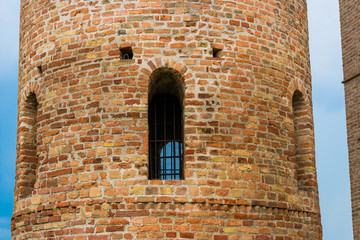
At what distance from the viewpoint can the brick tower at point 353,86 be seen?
53.1 ft

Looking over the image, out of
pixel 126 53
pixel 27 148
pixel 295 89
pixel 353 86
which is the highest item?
pixel 353 86

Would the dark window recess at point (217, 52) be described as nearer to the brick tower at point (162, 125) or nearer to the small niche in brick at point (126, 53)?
the brick tower at point (162, 125)

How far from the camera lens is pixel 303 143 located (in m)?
9.70

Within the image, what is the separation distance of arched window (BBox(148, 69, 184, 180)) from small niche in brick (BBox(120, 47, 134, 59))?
2.29 ft

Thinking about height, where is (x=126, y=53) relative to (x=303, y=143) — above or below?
above

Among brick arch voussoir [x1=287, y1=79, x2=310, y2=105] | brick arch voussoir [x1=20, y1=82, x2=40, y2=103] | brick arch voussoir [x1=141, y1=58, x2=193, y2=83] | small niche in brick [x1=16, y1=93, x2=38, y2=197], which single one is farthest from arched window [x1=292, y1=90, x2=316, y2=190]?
small niche in brick [x1=16, y1=93, x2=38, y2=197]

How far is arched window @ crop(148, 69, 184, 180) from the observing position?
29.5 ft

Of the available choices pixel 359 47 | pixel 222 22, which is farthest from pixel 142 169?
pixel 359 47

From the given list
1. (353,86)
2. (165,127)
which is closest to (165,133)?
(165,127)

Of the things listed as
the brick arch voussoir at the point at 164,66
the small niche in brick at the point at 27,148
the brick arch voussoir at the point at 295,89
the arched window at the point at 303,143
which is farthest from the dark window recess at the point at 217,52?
the small niche in brick at the point at 27,148

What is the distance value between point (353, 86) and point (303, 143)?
810 cm

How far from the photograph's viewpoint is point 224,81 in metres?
8.45

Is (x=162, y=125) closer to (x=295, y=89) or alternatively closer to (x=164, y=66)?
(x=164, y=66)

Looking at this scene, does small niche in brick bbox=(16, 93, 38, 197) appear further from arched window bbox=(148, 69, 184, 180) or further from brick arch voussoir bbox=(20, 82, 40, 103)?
arched window bbox=(148, 69, 184, 180)
